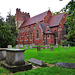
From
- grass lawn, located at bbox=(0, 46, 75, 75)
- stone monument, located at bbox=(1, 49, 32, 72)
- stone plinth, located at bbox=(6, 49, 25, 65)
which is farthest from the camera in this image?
stone plinth, located at bbox=(6, 49, 25, 65)

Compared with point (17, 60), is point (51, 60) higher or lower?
lower

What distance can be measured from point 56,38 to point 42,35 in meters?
4.79

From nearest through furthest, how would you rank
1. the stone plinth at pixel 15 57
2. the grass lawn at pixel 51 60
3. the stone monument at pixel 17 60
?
the grass lawn at pixel 51 60 < the stone monument at pixel 17 60 < the stone plinth at pixel 15 57

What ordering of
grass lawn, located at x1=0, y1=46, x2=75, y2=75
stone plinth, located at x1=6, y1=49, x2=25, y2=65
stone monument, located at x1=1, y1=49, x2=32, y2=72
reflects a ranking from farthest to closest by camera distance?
stone plinth, located at x1=6, y1=49, x2=25, y2=65 < stone monument, located at x1=1, y1=49, x2=32, y2=72 < grass lawn, located at x1=0, y1=46, x2=75, y2=75

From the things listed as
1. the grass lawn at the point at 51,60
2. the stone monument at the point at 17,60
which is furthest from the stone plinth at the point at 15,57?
the grass lawn at the point at 51,60

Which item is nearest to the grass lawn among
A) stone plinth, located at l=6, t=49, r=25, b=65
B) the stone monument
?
the stone monument

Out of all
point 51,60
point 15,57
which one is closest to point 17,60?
point 15,57

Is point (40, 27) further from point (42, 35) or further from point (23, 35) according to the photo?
point (23, 35)

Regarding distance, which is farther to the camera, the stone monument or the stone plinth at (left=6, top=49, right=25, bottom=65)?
the stone plinth at (left=6, top=49, right=25, bottom=65)

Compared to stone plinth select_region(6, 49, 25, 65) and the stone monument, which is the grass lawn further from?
stone plinth select_region(6, 49, 25, 65)

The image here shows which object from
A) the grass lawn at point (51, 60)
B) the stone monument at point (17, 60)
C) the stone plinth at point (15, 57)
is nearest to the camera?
the grass lawn at point (51, 60)

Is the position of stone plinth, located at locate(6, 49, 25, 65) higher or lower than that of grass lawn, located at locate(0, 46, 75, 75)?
higher

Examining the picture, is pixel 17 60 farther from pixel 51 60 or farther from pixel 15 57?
pixel 51 60

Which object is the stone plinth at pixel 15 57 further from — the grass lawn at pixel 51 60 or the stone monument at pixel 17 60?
the grass lawn at pixel 51 60
